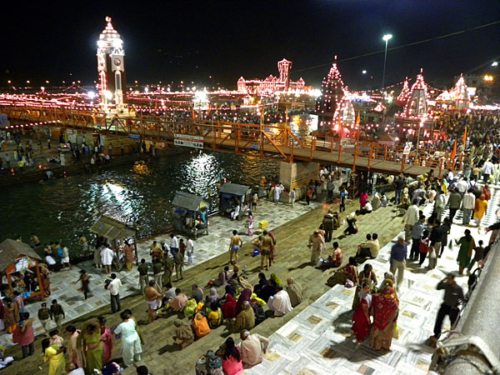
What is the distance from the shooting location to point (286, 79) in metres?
142

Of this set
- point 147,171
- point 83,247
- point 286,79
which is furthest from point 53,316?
point 286,79

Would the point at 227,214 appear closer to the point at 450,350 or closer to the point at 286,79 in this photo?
the point at 450,350

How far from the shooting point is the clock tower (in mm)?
46562

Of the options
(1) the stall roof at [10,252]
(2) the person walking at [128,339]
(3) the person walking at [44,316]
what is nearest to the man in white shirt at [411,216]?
(2) the person walking at [128,339]

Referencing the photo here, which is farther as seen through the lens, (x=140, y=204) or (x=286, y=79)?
(x=286, y=79)

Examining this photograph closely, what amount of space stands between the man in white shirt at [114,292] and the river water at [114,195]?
27.0 ft

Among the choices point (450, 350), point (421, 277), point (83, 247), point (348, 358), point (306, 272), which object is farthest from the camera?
point (83, 247)

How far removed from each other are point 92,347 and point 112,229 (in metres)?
8.15

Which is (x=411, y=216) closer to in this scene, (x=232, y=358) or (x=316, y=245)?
(x=316, y=245)

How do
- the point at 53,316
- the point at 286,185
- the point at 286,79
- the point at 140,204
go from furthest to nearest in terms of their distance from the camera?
the point at 286,79 < the point at 140,204 < the point at 286,185 < the point at 53,316

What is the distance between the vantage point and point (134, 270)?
50.7 feet

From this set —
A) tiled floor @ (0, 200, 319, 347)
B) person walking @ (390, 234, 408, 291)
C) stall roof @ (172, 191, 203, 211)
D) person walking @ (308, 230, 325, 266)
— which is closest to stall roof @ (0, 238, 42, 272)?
tiled floor @ (0, 200, 319, 347)

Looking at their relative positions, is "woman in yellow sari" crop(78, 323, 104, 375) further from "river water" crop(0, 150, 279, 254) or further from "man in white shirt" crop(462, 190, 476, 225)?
"man in white shirt" crop(462, 190, 476, 225)

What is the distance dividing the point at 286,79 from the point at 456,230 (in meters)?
136
